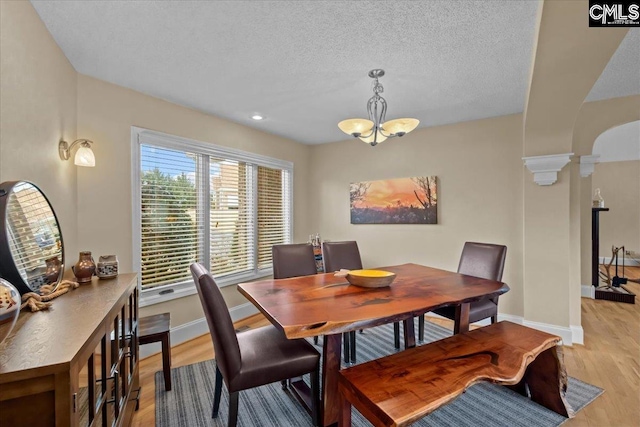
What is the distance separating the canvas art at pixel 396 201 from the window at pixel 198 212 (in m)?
1.21

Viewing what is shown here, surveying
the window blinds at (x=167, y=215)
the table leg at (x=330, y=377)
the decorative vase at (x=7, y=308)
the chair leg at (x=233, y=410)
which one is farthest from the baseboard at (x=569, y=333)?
the decorative vase at (x=7, y=308)

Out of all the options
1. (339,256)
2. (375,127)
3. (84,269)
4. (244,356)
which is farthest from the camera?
(339,256)

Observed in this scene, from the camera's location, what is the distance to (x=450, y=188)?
12.2 ft

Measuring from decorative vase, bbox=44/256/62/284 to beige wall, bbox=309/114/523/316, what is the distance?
11.5ft

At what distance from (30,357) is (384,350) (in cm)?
266

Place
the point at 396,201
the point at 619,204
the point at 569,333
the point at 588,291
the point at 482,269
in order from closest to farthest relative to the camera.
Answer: the point at 482,269, the point at 569,333, the point at 396,201, the point at 588,291, the point at 619,204

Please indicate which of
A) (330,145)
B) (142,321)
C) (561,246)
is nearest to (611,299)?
(561,246)

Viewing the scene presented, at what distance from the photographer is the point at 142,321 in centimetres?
239

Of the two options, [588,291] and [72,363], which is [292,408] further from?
[588,291]

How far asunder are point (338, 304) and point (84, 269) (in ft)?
5.26

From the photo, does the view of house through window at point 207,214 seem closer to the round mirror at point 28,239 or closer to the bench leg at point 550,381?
the round mirror at point 28,239

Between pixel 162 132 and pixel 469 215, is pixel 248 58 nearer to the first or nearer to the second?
pixel 162 132
